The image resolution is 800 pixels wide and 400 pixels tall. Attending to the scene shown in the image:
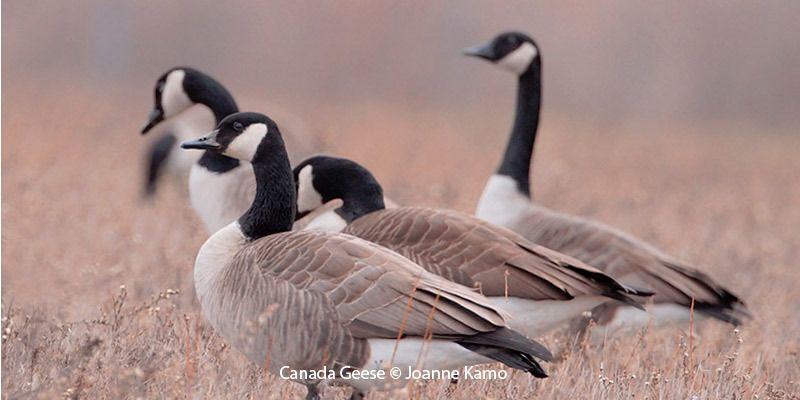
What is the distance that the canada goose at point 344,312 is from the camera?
172 inches

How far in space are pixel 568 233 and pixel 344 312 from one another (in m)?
2.83

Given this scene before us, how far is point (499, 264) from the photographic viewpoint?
18.1 ft

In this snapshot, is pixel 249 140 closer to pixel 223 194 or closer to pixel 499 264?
pixel 499 264

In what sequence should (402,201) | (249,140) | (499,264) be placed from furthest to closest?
(402,201)
(499,264)
(249,140)

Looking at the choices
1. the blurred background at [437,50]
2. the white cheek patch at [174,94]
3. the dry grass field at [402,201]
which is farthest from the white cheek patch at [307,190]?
the blurred background at [437,50]

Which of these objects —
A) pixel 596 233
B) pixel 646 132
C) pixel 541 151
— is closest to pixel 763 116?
pixel 646 132

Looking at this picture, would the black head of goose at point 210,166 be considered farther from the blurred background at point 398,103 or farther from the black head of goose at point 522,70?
the black head of goose at point 522,70

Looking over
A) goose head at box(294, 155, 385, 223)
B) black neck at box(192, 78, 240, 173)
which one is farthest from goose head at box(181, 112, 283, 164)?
black neck at box(192, 78, 240, 173)

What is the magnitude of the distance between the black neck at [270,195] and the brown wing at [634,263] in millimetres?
2139

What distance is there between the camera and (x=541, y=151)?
17.2 metres

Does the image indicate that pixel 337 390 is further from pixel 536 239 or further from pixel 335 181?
pixel 536 239

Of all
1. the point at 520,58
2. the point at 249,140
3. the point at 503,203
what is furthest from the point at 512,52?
the point at 249,140

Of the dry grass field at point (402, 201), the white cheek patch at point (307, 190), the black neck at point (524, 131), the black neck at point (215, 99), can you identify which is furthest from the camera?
the black neck at point (524, 131)

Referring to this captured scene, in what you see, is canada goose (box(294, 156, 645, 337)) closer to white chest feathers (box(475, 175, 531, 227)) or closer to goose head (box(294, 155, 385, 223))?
goose head (box(294, 155, 385, 223))
